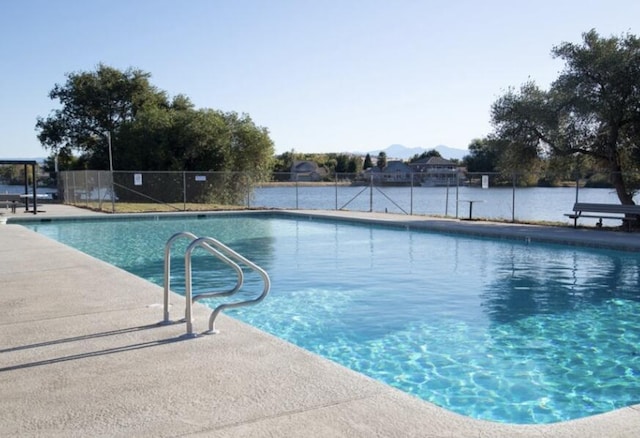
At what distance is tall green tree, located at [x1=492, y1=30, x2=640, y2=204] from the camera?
17.0m

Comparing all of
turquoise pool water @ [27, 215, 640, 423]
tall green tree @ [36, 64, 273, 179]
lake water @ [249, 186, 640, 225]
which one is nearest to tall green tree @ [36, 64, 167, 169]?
tall green tree @ [36, 64, 273, 179]

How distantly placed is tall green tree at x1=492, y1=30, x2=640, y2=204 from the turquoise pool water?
16.5 ft

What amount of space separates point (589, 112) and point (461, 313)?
39.5 feet

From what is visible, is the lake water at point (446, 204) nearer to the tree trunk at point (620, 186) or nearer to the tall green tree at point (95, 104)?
the tree trunk at point (620, 186)

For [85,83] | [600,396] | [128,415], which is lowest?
[600,396]

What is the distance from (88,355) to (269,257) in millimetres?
8517

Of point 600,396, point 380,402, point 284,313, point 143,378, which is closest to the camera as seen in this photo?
point 380,402

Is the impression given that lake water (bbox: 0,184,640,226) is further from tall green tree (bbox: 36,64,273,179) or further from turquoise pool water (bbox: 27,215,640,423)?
turquoise pool water (bbox: 27,215,640,423)

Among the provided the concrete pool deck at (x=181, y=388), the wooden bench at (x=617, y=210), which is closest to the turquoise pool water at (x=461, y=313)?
the concrete pool deck at (x=181, y=388)

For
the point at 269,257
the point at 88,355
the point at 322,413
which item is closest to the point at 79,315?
the point at 88,355

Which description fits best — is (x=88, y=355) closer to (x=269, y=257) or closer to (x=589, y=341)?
(x=589, y=341)

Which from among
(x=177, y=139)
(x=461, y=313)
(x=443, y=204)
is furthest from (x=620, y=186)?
(x=177, y=139)

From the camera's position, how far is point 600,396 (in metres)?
5.27

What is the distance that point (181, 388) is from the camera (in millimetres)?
4059
